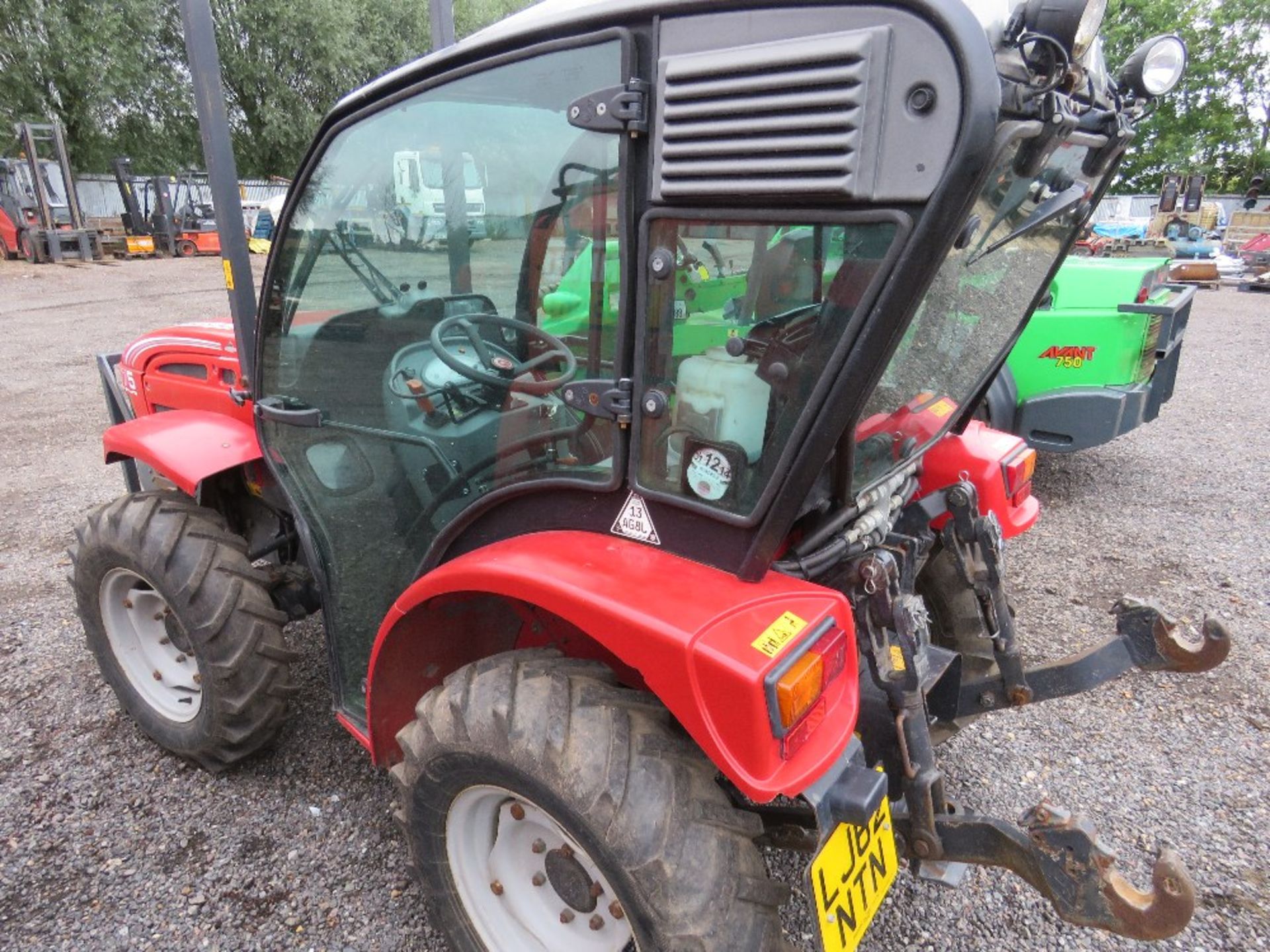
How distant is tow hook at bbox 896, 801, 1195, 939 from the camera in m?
1.45

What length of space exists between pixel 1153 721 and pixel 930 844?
6.17ft

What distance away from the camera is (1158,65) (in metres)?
1.57

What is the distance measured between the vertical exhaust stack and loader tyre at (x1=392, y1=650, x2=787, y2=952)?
4.61ft

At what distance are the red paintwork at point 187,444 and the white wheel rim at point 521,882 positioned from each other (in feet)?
4.56

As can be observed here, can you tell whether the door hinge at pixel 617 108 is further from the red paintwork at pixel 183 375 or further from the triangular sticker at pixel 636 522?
the red paintwork at pixel 183 375

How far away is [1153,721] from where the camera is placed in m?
3.07

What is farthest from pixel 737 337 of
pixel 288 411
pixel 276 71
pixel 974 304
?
pixel 276 71

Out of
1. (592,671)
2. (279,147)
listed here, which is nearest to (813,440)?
(592,671)

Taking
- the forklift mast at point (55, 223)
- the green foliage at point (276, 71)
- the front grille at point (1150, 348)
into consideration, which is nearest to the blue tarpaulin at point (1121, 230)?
the green foliage at point (276, 71)

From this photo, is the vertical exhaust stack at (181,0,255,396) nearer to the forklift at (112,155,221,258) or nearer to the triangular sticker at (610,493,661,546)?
the triangular sticker at (610,493,661,546)

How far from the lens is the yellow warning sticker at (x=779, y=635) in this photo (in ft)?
4.49

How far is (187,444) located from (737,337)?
79.5 inches

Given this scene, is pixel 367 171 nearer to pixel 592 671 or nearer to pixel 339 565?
pixel 339 565

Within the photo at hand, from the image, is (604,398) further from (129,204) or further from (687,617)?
(129,204)
